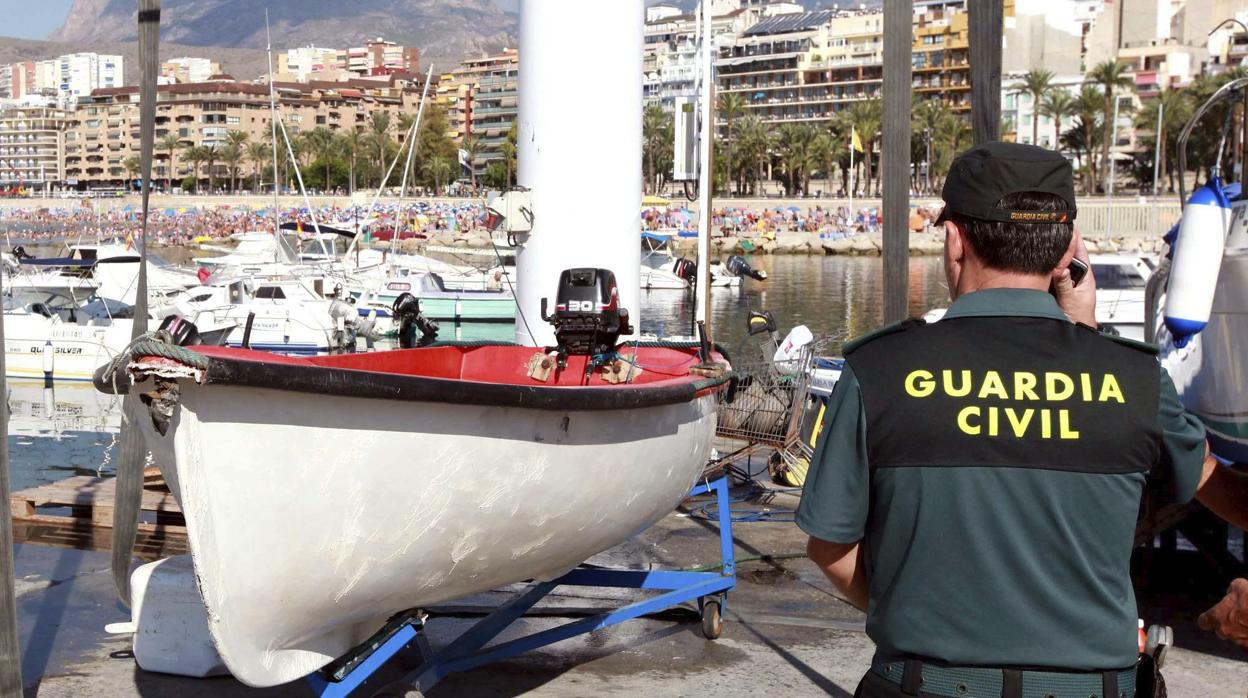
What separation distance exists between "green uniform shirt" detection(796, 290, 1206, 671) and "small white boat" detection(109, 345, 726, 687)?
1733 mm

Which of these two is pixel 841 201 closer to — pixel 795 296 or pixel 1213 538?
pixel 795 296

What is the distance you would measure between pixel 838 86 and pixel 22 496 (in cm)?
14444

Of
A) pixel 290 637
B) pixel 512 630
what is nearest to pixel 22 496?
pixel 512 630

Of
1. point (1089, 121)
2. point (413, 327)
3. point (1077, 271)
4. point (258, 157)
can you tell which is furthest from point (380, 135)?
point (1077, 271)

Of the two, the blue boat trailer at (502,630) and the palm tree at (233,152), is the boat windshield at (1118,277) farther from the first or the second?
the palm tree at (233,152)

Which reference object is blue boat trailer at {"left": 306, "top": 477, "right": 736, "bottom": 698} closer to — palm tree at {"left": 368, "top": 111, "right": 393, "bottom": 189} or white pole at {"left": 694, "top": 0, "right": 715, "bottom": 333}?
white pole at {"left": 694, "top": 0, "right": 715, "bottom": 333}

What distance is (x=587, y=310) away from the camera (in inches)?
241

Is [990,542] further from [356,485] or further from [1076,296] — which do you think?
[356,485]

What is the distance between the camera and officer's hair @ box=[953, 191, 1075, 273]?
2.54 m

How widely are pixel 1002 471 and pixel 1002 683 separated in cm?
38

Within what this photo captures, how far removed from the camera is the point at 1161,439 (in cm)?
254

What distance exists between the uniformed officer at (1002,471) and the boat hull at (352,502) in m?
1.78

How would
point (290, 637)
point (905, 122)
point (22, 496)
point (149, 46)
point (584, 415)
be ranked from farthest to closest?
point (22, 496)
point (905, 122)
point (149, 46)
point (584, 415)
point (290, 637)

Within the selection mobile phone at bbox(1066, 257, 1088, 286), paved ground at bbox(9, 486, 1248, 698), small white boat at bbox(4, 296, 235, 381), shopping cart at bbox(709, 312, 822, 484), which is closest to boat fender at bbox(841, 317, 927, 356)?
mobile phone at bbox(1066, 257, 1088, 286)
